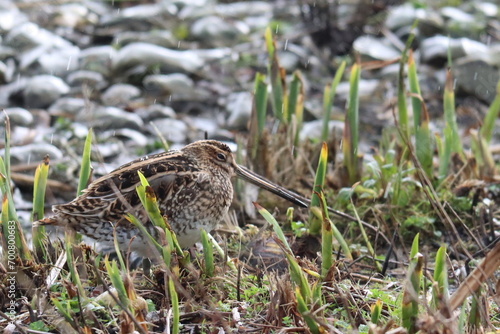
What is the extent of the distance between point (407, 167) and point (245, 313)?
1892 millimetres

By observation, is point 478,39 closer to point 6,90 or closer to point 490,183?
point 490,183

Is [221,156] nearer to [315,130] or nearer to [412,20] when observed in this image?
[315,130]

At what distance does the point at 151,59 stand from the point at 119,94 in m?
0.49

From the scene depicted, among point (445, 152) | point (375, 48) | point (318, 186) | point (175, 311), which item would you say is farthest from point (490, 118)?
point (375, 48)

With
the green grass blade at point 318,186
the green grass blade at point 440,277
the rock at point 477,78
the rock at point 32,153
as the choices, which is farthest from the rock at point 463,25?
the green grass blade at point 440,277

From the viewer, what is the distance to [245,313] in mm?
3020

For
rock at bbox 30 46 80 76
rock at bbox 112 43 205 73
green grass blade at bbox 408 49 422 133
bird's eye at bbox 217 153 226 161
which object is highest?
green grass blade at bbox 408 49 422 133

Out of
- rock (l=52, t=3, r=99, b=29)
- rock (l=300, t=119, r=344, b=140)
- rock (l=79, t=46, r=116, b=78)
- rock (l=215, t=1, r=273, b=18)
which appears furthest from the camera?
rock (l=215, t=1, r=273, b=18)

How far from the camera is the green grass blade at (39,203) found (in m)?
3.39

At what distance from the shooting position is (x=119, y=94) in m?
6.85

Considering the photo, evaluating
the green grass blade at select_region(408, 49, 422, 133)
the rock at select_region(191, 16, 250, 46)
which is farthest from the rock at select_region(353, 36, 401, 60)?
the green grass blade at select_region(408, 49, 422, 133)

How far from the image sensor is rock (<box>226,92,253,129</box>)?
20.7 ft

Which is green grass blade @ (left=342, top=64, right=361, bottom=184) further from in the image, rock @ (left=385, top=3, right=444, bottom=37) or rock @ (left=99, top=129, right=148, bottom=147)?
rock @ (left=385, top=3, right=444, bottom=37)

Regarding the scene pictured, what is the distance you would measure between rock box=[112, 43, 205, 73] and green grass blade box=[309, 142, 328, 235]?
359 cm
